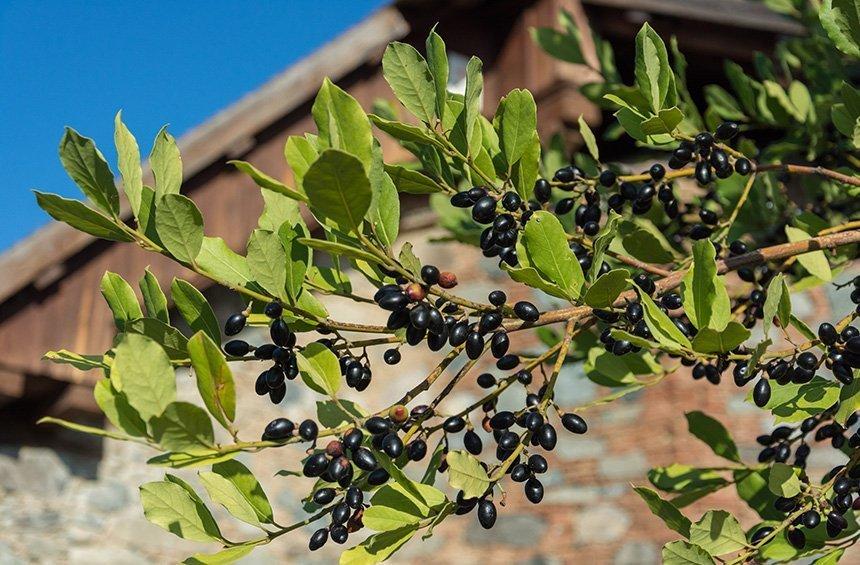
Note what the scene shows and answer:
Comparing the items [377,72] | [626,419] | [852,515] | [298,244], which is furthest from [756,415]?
[298,244]

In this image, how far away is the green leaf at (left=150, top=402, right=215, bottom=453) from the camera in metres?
0.66

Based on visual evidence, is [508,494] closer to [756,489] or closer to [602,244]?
[756,489]

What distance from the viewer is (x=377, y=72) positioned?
3.66 m

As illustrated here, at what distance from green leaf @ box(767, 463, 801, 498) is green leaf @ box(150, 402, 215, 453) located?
563mm

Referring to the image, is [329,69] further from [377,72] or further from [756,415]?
[756,415]

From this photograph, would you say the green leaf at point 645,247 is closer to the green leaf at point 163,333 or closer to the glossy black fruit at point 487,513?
the glossy black fruit at point 487,513

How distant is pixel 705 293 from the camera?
0.85 metres

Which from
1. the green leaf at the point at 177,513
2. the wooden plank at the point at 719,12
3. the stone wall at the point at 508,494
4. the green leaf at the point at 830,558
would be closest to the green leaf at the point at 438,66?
the green leaf at the point at 177,513

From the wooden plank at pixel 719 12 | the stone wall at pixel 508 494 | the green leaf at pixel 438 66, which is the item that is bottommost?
the stone wall at pixel 508 494

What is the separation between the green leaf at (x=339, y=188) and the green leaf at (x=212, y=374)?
5.2 inches

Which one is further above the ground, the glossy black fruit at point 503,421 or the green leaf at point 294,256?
the green leaf at point 294,256

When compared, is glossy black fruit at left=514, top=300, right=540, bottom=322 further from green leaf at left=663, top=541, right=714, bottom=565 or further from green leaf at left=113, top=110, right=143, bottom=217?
green leaf at left=113, top=110, right=143, bottom=217

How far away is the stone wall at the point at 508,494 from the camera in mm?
3211

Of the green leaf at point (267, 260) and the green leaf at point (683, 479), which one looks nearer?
the green leaf at point (267, 260)
